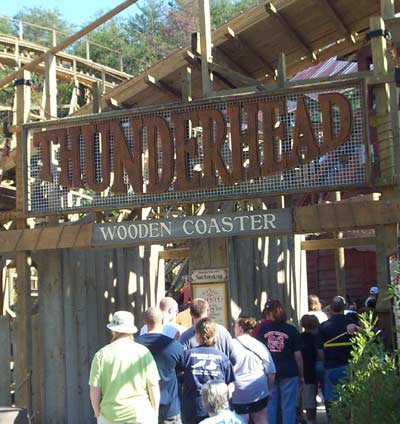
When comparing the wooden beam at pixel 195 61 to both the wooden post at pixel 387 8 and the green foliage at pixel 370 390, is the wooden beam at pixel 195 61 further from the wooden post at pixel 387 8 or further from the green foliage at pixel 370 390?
the green foliage at pixel 370 390

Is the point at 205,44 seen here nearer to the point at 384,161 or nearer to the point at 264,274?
the point at 384,161

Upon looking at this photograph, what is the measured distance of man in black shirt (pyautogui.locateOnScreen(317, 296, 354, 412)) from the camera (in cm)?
946

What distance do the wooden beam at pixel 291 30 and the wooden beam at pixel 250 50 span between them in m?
0.59

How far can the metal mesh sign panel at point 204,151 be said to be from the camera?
921 centimetres

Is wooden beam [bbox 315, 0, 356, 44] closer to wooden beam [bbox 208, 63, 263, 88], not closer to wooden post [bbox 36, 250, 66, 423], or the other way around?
wooden beam [bbox 208, 63, 263, 88]

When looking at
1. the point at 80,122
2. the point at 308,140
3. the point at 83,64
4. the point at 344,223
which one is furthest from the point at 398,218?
the point at 83,64

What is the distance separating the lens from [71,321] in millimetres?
10633

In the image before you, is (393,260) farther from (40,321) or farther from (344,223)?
(40,321)

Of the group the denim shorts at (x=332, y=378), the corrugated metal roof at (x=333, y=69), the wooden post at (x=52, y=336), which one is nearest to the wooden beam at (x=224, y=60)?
the wooden post at (x=52, y=336)

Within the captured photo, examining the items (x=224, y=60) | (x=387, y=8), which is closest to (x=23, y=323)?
(x=224, y=60)

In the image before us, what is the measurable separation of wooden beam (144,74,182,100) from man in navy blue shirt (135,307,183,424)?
5.32m

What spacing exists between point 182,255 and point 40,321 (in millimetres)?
2649

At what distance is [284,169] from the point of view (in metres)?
9.38

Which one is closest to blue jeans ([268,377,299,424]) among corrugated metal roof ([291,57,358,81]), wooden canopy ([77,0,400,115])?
wooden canopy ([77,0,400,115])
